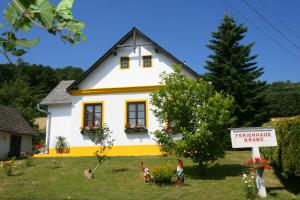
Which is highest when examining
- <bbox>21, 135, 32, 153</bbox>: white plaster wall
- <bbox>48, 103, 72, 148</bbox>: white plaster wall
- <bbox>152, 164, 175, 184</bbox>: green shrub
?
<bbox>48, 103, 72, 148</bbox>: white plaster wall

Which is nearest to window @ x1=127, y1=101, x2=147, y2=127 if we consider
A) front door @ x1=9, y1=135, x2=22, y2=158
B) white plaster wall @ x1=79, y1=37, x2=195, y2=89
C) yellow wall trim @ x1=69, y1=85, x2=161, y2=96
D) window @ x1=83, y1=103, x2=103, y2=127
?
yellow wall trim @ x1=69, y1=85, x2=161, y2=96

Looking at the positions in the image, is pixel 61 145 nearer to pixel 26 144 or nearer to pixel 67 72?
pixel 26 144

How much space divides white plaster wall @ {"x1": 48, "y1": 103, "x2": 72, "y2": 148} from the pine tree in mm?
10504

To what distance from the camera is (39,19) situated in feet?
5.48

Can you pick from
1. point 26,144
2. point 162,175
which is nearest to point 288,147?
point 162,175

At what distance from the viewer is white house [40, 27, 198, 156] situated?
21.4 m

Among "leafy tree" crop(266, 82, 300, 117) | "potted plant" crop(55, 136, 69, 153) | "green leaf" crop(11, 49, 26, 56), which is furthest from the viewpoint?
"leafy tree" crop(266, 82, 300, 117)

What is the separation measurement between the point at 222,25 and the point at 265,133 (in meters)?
17.3

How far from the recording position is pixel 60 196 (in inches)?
478

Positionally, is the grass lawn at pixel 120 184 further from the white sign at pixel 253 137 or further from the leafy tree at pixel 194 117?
the white sign at pixel 253 137

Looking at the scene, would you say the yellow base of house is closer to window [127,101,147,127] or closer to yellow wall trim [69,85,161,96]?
window [127,101,147,127]

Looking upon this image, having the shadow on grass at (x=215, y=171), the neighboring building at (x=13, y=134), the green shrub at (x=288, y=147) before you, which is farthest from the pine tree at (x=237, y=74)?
the neighboring building at (x=13, y=134)

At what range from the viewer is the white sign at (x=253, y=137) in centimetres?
1251

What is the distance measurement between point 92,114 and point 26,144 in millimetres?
11075
